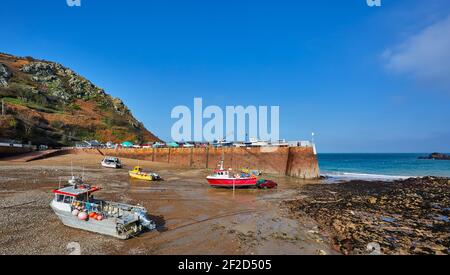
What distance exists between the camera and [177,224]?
17.1 m

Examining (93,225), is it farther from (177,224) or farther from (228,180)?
(228,180)

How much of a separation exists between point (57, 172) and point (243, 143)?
110 feet

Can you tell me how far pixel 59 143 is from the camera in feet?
220

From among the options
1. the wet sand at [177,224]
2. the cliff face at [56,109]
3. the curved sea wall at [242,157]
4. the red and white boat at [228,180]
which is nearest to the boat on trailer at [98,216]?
the wet sand at [177,224]

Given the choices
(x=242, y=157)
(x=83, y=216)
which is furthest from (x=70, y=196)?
(x=242, y=157)

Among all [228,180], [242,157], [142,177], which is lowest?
[142,177]

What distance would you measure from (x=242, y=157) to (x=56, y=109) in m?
70.3

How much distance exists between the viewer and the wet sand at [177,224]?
43.2 ft

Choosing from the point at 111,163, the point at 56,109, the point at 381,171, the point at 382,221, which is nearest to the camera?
the point at 382,221

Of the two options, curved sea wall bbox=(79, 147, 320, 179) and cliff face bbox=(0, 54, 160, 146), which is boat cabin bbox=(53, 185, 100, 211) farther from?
cliff face bbox=(0, 54, 160, 146)

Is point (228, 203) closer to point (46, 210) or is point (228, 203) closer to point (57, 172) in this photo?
point (46, 210)

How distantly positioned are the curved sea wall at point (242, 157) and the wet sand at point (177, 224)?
16136 mm

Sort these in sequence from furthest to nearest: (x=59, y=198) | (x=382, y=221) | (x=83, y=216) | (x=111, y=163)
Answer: (x=111, y=163)
(x=382, y=221)
(x=59, y=198)
(x=83, y=216)
